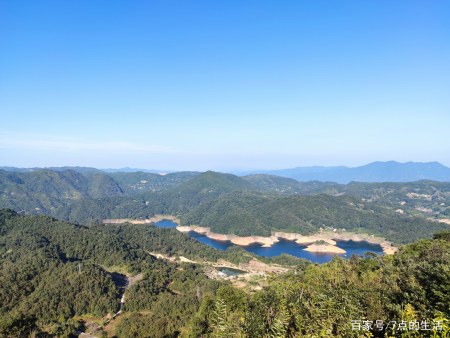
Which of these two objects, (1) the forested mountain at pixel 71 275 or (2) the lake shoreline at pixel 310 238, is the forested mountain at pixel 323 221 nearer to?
(2) the lake shoreline at pixel 310 238

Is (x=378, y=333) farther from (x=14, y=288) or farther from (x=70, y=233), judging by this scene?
(x=70, y=233)

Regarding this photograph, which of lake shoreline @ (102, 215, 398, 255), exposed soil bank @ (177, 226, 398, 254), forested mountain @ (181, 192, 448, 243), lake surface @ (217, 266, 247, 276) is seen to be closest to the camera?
lake surface @ (217, 266, 247, 276)

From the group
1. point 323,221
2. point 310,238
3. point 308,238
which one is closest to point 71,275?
point 308,238

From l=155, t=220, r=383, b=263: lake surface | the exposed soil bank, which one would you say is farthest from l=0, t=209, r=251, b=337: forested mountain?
the exposed soil bank

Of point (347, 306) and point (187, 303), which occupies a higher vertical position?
point (347, 306)

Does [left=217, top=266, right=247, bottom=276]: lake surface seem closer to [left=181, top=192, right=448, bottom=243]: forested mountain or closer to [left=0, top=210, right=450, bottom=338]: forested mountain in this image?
[left=0, top=210, right=450, bottom=338]: forested mountain

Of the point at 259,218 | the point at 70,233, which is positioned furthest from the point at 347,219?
the point at 70,233

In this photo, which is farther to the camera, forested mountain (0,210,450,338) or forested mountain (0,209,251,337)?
forested mountain (0,209,251,337)

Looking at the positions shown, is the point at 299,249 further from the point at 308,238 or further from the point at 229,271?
the point at 229,271
